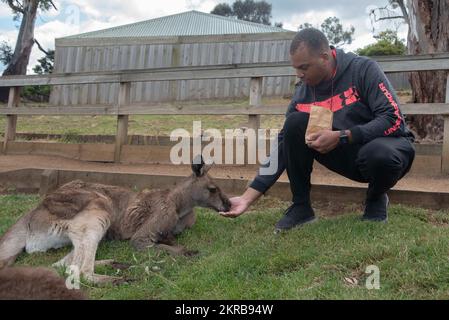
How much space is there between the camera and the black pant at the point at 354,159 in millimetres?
4094

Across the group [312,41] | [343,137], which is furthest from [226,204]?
[312,41]

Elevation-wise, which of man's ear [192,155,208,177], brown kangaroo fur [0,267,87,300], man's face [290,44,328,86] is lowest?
brown kangaroo fur [0,267,87,300]

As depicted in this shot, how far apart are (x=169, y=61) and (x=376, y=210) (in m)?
13.4

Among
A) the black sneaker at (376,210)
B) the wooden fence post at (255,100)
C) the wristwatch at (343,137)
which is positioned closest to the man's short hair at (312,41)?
the wristwatch at (343,137)

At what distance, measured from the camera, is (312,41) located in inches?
165

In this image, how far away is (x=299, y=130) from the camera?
172 inches

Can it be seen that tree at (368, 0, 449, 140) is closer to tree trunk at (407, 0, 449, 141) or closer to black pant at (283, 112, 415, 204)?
tree trunk at (407, 0, 449, 141)

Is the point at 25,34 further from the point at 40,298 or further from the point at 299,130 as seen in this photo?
the point at 40,298

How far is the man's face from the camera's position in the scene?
4199 millimetres

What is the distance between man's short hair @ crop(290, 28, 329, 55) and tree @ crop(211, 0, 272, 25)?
43387mm

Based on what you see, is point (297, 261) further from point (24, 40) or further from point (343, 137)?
point (24, 40)

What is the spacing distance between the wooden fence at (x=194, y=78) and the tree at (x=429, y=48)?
166cm

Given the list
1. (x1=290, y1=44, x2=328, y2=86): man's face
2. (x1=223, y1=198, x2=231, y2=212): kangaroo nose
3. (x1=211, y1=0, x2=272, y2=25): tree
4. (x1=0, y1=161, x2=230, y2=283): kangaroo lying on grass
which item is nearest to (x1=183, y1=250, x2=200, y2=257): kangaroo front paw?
(x1=0, y1=161, x2=230, y2=283): kangaroo lying on grass
